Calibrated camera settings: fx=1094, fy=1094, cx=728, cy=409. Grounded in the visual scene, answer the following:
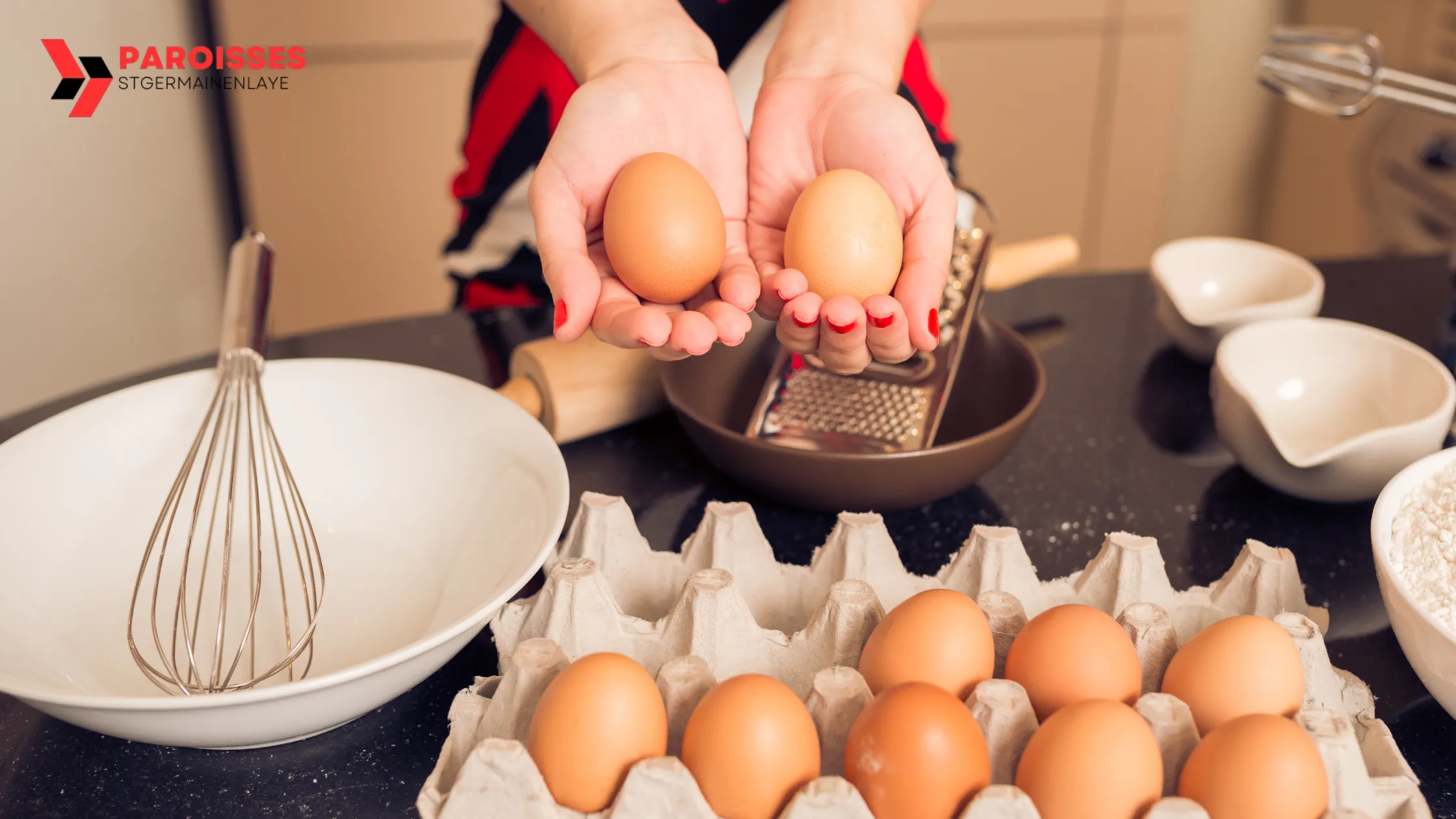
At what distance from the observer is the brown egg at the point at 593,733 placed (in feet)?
1.71

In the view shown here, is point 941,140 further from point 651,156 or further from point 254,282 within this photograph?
point 254,282

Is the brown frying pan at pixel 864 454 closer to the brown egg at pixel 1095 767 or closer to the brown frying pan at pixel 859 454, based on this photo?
the brown frying pan at pixel 859 454

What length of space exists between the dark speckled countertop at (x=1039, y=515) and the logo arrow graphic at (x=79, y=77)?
3.16 ft

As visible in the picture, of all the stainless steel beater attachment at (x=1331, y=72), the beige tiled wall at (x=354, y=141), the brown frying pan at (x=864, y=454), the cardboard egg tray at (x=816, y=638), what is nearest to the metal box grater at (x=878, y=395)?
the brown frying pan at (x=864, y=454)

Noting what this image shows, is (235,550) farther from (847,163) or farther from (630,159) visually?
(847,163)

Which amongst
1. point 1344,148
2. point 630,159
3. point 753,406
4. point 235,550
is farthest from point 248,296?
point 1344,148

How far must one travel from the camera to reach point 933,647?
57 centimetres

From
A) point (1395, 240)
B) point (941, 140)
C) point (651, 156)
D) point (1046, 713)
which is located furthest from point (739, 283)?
point (1395, 240)

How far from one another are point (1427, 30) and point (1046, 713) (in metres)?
2.48

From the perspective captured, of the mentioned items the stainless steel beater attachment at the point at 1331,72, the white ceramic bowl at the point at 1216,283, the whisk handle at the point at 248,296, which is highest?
the stainless steel beater attachment at the point at 1331,72

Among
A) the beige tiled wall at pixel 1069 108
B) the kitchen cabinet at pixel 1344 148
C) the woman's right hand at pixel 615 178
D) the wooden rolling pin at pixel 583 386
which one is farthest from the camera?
the beige tiled wall at pixel 1069 108

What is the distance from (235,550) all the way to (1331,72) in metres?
1.07

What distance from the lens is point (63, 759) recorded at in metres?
0.62

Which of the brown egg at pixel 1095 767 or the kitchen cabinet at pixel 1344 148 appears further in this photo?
the kitchen cabinet at pixel 1344 148
